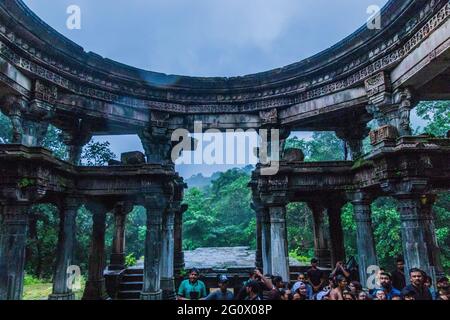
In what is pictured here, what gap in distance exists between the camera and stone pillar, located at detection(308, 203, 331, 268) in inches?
520

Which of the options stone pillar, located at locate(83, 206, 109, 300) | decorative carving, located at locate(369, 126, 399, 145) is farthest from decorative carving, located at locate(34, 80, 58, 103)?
decorative carving, located at locate(369, 126, 399, 145)

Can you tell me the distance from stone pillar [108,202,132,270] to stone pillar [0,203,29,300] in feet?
15.6

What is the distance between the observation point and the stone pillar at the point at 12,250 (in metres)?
6.89

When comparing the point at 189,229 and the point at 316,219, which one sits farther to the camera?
the point at 189,229

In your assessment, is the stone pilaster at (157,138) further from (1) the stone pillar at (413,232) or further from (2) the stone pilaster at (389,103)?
(1) the stone pillar at (413,232)

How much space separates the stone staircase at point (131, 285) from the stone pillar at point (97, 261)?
0.79 m

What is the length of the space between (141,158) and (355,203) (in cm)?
710

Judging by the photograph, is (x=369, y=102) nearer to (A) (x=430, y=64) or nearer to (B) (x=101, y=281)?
(A) (x=430, y=64)

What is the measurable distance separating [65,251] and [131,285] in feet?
12.6

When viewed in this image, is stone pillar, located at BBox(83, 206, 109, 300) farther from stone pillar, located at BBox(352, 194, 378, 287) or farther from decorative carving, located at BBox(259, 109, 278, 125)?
stone pillar, located at BBox(352, 194, 378, 287)

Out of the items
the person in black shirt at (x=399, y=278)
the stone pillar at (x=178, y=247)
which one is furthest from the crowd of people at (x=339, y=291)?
the stone pillar at (x=178, y=247)

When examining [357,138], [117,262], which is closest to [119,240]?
[117,262]
